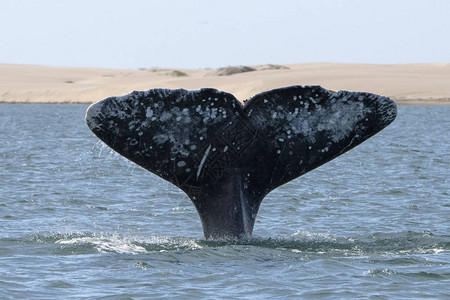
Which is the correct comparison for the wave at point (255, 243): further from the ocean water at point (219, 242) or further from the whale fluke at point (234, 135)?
the whale fluke at point (234, 135)

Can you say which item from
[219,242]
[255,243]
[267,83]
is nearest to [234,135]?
[219,242]

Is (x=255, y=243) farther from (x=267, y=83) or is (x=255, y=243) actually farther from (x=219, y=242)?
(x=267, y=83)

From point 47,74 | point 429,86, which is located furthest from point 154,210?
point 47,74

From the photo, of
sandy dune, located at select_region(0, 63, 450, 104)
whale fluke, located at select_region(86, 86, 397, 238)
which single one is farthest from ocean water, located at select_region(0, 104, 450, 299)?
sandy dune, located at select_region(0, 63, 450, 104)

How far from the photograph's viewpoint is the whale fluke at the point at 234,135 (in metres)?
7.48

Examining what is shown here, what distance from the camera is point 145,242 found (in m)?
9.39

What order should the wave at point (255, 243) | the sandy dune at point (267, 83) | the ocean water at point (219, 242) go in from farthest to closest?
1. the sandy dune at point (267, 83)
2. the wave at point (255, 243)
3. the ocean water at point (219, 242)

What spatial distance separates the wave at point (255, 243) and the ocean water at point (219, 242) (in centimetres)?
1

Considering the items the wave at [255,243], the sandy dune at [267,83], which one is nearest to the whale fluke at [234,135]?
the wave at [255,243]

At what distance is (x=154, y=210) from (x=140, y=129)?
213 inches

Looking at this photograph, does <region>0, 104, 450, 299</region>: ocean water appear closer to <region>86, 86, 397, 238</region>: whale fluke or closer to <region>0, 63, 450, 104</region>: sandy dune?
<region>86, 86, 397, 238</region>: whale fluke

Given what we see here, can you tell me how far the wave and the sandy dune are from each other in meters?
50.5

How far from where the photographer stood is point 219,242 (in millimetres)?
8227

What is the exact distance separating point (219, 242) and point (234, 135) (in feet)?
3.46
